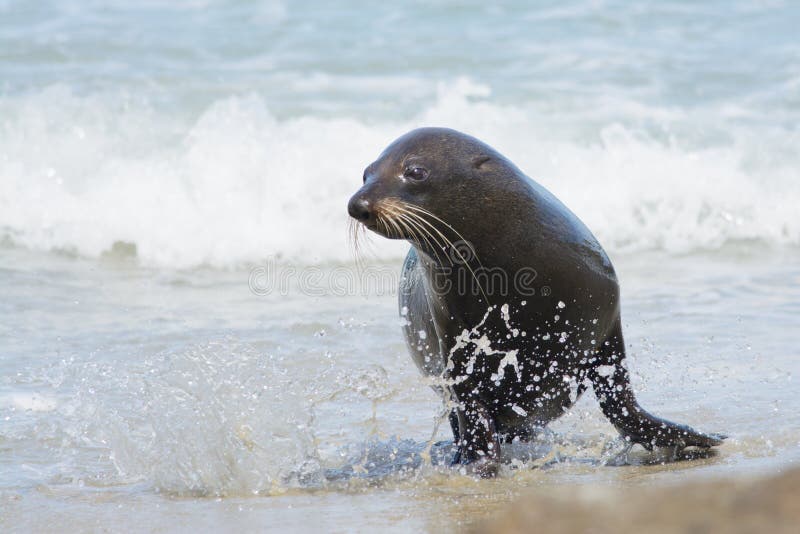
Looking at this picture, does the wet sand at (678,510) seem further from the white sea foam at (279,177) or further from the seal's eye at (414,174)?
the white sea foam at (279,177)

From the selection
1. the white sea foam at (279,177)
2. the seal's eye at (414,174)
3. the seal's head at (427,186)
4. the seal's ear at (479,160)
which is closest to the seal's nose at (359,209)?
the seal's head at (427,186)

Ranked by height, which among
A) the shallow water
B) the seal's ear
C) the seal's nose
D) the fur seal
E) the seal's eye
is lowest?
the shallow water

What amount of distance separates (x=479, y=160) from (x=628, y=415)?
1.43m

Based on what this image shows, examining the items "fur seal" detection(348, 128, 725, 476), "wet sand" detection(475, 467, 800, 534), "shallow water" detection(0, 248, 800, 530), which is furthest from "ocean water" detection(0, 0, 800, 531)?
"wet sand" detection(475, 467, 800, 534)

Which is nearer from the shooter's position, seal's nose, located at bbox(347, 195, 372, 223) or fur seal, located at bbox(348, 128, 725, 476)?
seal's nose, located at bbox(347, 195, 372, 223)

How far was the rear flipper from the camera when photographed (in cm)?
550

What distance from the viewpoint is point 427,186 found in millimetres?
5309

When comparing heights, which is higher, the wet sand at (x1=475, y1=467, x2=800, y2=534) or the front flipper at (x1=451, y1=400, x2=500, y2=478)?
the wet sand at (x1=475, y1=467, x2=800, y2=534)

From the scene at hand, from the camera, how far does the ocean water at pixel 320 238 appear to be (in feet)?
17.4

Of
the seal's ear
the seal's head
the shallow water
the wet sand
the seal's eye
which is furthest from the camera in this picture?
the seal's ear

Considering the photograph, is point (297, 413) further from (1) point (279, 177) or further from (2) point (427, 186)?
(1) point (279, 177)

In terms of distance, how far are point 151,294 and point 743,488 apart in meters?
8.21

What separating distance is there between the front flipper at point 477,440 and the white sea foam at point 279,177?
6018 millimetres

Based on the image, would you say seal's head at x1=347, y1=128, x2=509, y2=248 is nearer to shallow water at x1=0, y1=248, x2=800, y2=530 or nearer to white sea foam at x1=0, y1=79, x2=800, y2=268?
shallow water at x1=0, y1=248, x2=800, y2=530
